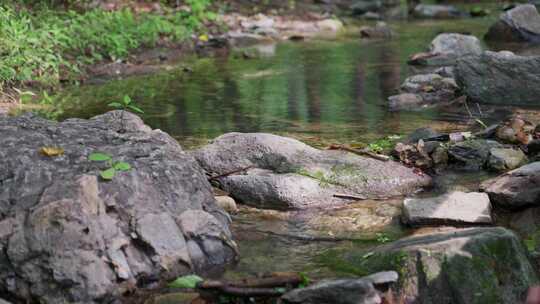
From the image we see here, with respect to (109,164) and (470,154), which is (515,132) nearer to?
(470,154)

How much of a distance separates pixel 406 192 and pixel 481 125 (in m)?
2.60

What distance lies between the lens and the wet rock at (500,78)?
30.3ft

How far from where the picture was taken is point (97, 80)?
1194cm

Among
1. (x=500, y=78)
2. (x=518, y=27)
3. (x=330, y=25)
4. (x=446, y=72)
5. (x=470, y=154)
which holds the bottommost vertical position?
(x=330, y=25)

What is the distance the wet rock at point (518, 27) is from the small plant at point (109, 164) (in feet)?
41.2

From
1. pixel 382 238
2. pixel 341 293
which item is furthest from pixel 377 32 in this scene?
pixel 341 293

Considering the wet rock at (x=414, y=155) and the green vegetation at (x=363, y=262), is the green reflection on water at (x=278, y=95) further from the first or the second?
the green vegetation at (x=363, y=262)

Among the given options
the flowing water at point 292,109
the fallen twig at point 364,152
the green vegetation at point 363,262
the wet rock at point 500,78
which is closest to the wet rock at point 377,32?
the flowing water at point 292,109

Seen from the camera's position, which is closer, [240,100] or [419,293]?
[419,293]

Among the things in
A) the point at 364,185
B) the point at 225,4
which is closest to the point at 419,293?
the point at 364,185

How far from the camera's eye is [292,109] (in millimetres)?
9430

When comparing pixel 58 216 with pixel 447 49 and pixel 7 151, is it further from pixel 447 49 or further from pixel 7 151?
pixel 447 49

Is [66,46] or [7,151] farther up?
[7,151]

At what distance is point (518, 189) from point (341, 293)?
222 centimetres
